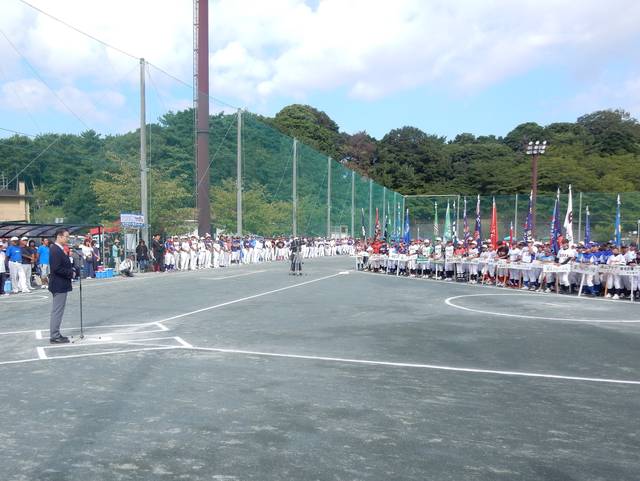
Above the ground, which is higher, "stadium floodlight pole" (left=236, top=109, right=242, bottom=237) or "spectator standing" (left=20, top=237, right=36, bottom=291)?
"stadium floodlight pole" (left=236, top=109, right=242, bottom=237)

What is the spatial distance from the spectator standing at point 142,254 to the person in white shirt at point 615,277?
21787 mm

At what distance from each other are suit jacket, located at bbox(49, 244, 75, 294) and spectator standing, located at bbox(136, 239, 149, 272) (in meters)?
21.3

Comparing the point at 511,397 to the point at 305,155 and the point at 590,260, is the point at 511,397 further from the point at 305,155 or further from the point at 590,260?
the point at 305,155

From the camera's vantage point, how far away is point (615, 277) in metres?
20.7

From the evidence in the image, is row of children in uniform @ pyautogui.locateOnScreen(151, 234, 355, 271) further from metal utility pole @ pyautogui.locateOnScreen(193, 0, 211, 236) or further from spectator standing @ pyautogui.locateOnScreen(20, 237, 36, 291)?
spectator standing @ pyautogui.locateOnScreen(20, 237, 36, 291)

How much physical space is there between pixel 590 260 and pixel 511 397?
1678 cm

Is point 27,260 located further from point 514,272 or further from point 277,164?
point 277,164

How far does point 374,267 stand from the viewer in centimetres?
3538

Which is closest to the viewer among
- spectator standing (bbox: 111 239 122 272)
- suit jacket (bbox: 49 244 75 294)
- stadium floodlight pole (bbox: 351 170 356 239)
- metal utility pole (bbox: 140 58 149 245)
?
suit jacket (bbox: 49 244 75 294)

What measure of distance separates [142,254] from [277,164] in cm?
2430

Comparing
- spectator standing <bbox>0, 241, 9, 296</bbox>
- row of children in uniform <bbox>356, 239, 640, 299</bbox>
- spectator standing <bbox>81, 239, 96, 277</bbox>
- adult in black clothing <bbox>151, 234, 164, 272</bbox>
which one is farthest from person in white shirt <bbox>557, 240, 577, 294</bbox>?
adult in black clothing <bbox>151, 234, 164, 272</bbox>

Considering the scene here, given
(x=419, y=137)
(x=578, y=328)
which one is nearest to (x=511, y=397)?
(x=578, y=328)

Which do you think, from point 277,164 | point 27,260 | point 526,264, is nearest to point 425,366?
point 526,264

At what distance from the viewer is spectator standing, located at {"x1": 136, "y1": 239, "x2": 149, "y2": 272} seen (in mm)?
31920
